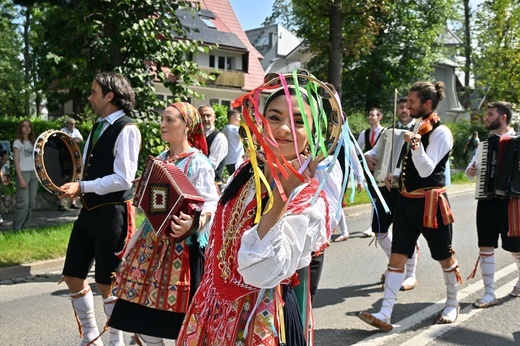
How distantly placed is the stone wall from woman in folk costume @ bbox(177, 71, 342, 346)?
10132 millimetres

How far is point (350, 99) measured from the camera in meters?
29.9

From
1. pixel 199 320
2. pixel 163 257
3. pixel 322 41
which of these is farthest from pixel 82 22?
pixel 322 41

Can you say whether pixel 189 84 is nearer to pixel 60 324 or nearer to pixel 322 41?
pixel 60 324

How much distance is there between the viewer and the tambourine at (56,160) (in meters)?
3.80

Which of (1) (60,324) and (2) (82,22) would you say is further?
(2) (82,22)

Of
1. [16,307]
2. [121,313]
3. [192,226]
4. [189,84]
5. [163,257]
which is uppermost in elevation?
[189,84]

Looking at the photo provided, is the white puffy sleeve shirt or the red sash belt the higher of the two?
the white puffy sleeve shirt

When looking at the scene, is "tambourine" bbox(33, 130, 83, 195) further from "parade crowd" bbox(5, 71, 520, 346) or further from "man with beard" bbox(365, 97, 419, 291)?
"man with beard" bbox(365, 97, 419, 291)

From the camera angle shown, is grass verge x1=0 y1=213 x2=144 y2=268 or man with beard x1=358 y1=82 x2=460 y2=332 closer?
man with beard x1=358 y1=82 x2=460 y2=332

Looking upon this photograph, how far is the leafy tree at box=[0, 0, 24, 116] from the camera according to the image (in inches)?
1278

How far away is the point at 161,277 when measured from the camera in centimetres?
328

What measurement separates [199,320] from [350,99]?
28.5m

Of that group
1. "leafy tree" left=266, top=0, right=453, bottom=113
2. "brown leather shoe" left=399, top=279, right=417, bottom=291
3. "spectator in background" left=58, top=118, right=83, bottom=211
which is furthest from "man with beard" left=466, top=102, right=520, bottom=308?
"leafy tree" left=266, top=0, right=453, bottom=113

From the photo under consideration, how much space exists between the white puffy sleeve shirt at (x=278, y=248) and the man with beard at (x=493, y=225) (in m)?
4.20
